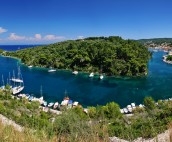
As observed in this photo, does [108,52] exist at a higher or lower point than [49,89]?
higher

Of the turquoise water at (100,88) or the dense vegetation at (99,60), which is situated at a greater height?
the dense vegetation at (99,60)

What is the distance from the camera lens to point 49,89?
4153cm

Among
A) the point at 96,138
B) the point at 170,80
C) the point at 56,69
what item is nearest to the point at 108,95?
the point at 170,80

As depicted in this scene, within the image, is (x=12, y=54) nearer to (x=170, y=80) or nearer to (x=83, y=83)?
(x=83, y=83)

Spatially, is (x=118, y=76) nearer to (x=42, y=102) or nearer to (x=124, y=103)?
(x=124, y=103)

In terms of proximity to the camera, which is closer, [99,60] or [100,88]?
[100,88]

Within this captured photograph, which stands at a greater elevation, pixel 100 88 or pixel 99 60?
pixel 99 60

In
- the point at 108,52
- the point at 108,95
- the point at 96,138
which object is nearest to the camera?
the point at 96,138

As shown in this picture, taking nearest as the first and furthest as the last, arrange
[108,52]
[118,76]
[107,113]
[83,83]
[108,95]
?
[107,113] → [108,95] → [83,83] → [118,76] → [108,52]

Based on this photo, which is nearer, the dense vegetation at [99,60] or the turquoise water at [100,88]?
the turquoise water at [100,88]

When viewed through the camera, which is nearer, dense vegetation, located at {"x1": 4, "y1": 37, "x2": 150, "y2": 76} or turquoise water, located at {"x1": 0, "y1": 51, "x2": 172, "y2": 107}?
turquoise water, located at {"x1": 0, "y1": 51, "x2": 172, "y2": 107}

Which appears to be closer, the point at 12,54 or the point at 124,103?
the point at 124,103

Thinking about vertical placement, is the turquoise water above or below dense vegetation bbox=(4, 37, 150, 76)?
below

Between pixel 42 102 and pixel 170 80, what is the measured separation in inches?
1135
